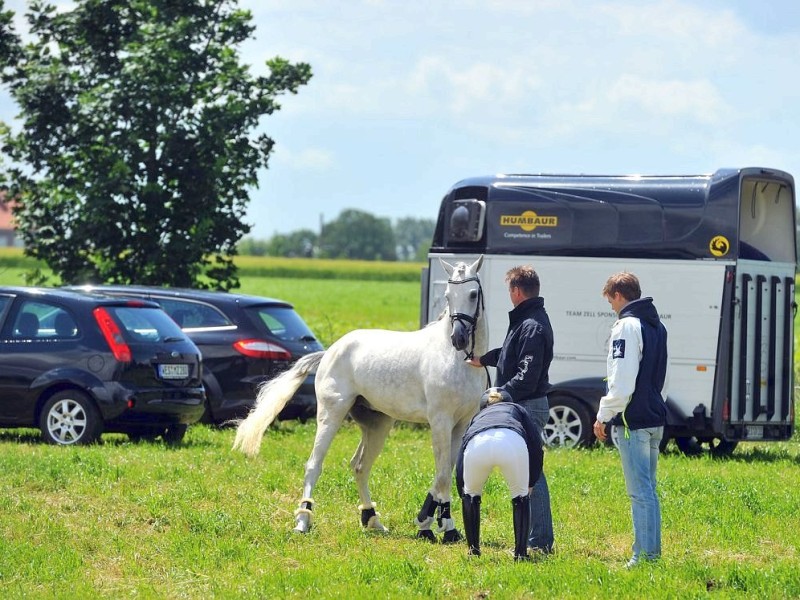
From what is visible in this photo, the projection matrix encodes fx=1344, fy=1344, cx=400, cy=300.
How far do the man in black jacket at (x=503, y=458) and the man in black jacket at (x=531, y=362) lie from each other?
196mm

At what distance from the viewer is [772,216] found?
16625 mm

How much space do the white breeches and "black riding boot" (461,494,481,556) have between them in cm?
21

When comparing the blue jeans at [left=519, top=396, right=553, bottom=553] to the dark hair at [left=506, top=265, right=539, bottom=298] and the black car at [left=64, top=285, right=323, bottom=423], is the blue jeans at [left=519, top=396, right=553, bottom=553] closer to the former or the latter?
the dark hair at [left=506, top=265, right=539, bottom=298]

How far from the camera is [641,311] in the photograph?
28.7 feet

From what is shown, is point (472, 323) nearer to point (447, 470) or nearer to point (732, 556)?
point (447, 470)

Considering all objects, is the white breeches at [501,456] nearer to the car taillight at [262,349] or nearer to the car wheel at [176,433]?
the car wheel at [176,433]

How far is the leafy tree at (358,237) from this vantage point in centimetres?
14538

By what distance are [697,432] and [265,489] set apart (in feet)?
20.2

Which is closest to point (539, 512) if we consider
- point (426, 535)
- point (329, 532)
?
point (426, 535)

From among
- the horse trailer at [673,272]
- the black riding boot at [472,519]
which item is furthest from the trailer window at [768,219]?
the black riding boot at [472,519]

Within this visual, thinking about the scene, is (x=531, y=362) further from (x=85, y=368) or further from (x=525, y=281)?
(x=85, y=368)

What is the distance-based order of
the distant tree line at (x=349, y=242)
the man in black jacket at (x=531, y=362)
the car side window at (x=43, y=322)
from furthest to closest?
the distant tree line at (x=349, y=242) < the car side window at (x=43, y=322) < the man in black jacket at (x=531, y=362)

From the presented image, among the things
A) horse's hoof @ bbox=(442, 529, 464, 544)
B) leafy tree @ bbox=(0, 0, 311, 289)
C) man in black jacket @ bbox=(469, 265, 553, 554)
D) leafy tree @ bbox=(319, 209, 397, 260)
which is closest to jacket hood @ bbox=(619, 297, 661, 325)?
man in black jacket @ bbox=(469, 265, 553, 554)

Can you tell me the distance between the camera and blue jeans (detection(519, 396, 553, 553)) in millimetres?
9359
